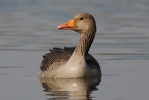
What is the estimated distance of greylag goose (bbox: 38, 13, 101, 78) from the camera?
17328 millimetres

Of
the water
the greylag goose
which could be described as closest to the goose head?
the greylag goose

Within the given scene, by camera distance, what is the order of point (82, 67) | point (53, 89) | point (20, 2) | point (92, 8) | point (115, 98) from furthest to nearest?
1. point (20, 2)
2. point (92, 8)
3. point (82, 67)
4. point (53, 89)
5. point (115, 98)

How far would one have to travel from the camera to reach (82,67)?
1736 centimetres

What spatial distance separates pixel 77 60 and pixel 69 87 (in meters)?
1.48

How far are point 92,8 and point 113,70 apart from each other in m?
14.9

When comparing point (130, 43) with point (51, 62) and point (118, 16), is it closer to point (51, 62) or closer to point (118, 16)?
point (51, 62)

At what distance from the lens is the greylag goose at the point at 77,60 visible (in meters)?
17.3

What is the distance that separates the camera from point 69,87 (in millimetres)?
16109

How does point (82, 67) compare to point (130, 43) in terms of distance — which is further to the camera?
point (130, 43)

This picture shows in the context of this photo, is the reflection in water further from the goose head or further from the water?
the goose head

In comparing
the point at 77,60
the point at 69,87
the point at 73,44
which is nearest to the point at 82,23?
the point at 77,60

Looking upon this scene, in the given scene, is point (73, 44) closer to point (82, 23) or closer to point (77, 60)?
point (82, 23)

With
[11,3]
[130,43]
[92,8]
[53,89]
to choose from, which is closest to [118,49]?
[130,43]

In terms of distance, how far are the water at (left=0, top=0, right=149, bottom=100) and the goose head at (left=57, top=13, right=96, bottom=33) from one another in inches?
51.0
